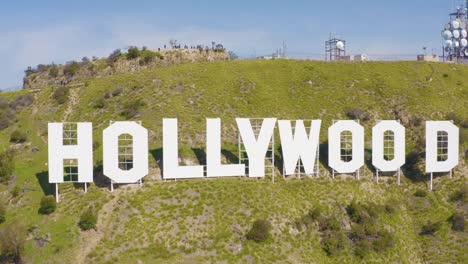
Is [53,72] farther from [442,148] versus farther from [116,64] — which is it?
[442,148]

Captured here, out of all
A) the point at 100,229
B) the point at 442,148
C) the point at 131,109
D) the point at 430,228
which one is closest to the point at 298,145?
the point at 430,228

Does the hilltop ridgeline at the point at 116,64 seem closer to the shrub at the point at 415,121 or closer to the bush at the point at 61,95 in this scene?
the bush at the point at 61,95

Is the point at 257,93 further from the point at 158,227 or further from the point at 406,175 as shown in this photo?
the point at 158,227

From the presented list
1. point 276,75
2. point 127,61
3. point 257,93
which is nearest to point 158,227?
point 257,93

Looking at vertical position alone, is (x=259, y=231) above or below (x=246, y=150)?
below

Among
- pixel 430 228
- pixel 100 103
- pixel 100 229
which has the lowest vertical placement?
pixel 430 228

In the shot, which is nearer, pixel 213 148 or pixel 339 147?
pixel 213 148

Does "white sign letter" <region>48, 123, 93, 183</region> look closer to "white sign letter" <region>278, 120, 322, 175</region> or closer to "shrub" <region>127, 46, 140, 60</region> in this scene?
"white sign letter" <region>278, 120, 322, 175</region>

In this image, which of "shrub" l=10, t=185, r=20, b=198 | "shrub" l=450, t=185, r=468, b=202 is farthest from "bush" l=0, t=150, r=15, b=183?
"shrub" l=450, t=185, r=468, b=202
